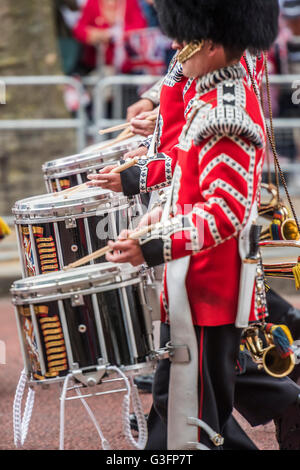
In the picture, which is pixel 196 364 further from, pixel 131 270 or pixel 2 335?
pixel 2 335

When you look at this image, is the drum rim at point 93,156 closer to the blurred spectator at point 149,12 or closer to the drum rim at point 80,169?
the drum rim at point 80,169

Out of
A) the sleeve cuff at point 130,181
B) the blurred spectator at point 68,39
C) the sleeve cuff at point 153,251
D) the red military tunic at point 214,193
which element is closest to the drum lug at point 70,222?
the sleeve cuff at point 130,181

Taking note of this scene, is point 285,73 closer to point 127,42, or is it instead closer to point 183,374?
point 127,42

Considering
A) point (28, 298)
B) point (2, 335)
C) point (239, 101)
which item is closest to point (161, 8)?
point (239, 101)

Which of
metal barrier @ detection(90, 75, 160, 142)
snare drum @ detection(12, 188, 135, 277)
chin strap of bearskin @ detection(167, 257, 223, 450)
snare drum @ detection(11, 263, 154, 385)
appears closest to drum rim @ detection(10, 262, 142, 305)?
snare drum @ detection(11, 263, 154, 385)

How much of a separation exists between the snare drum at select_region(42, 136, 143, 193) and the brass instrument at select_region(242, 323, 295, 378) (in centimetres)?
121

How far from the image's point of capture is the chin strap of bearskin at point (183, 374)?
2.92m

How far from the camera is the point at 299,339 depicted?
417cm

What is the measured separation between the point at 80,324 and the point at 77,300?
0.26ft

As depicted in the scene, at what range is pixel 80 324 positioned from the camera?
9.47ft

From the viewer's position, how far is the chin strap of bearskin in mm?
2922

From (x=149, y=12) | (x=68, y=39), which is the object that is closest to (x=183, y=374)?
(x=149, y=12)

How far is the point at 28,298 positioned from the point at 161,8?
3.36 ft

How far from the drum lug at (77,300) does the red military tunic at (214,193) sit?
0.90ft
